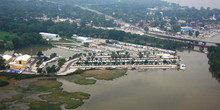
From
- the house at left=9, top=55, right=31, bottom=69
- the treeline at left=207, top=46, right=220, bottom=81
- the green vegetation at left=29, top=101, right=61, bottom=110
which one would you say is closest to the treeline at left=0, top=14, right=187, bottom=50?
the treeline at left=207, top=46, right=220, bottom=81

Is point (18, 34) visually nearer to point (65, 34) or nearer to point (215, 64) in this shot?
point (65, 34)

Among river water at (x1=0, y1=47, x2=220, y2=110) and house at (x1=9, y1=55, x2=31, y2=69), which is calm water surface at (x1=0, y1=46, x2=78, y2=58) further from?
river water at (x1=0, y1=47, x2=220, y2=110)

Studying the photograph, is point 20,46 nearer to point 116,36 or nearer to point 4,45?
point 4,45

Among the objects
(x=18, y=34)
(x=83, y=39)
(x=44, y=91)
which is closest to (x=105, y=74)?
(x=44, y=91)

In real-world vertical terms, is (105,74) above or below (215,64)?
below

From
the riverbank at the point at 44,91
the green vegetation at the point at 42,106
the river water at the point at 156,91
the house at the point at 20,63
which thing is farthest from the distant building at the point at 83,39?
the green vegetation at the point at 42,106
